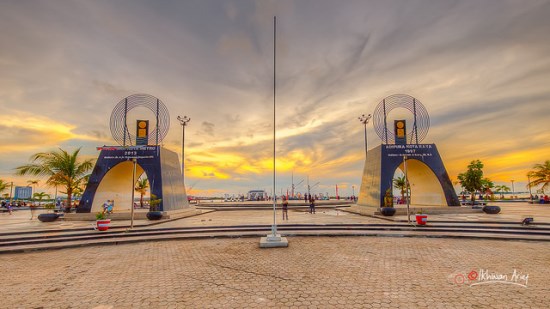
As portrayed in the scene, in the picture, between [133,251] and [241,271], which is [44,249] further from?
[241,271]

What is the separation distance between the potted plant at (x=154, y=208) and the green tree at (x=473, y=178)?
1292 inches

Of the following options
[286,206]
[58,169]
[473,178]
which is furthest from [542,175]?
[58,169]

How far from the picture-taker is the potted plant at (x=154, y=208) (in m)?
20.8

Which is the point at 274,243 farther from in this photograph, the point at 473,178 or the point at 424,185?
the point at 473,178

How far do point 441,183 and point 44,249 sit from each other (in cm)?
Result: 3117

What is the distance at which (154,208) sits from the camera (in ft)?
79.9

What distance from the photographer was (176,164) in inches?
1213

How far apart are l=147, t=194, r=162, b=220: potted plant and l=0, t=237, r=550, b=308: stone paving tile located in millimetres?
8586
